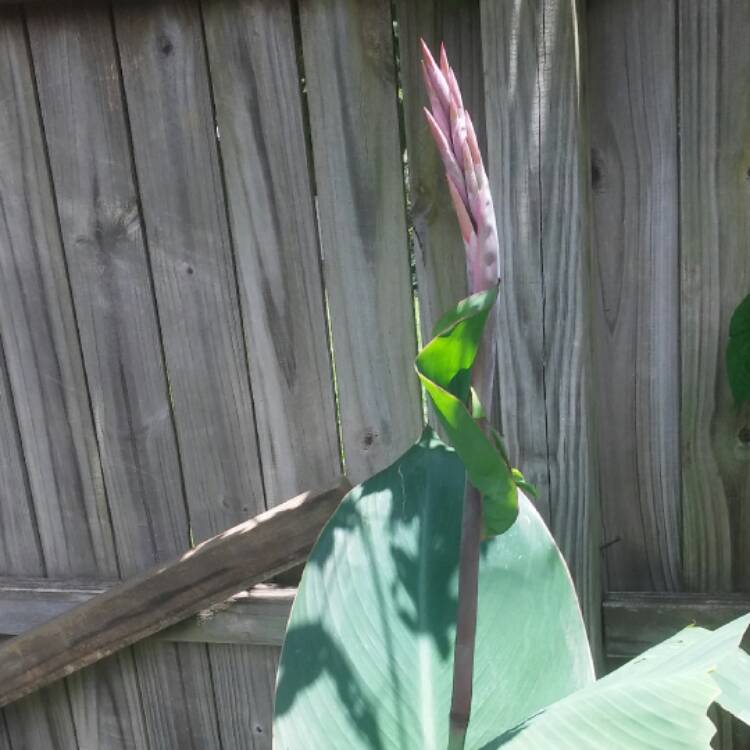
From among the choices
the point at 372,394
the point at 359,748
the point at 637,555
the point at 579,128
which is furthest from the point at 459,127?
the point at 637,555

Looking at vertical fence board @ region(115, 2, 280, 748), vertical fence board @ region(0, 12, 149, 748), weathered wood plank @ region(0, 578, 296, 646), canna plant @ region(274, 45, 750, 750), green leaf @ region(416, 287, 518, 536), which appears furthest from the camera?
weathered wood plank @ region(0, 578, 296, 646)

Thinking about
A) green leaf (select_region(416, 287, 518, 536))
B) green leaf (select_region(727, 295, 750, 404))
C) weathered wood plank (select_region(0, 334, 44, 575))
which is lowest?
weathered wood plank (select_region(0, 334, 44, 575))

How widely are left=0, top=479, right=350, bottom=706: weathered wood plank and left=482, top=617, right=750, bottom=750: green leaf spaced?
1.02m

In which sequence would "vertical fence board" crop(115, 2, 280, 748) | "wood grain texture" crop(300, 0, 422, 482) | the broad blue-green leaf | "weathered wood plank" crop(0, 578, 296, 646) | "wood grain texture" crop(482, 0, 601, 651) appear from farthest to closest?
1. "weathered wood plank" crop(0, 578, 296, 646)
2. "vertical fence board" crop(115, 2, 280, 748)
3. "wood grain texture" crop(300, 0, 422, 482)
4. "wood grain texture" crop(482, 0, 601, 651)
5. the broad blue-green leaf

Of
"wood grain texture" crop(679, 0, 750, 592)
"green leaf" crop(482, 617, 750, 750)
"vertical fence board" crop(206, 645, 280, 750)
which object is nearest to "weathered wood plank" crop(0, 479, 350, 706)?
"vertical fence board" crop(206, 645, 280, 750)

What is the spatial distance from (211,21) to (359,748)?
1.24 meters

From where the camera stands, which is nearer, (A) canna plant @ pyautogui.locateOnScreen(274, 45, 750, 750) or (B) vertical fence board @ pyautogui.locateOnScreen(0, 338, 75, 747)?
(A) canna plant @ pyautogui.locateOnScreen(274, 45, 750, 750)

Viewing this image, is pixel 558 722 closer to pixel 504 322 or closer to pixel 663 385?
pixel 504 322

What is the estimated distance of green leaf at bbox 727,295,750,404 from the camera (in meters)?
1.40

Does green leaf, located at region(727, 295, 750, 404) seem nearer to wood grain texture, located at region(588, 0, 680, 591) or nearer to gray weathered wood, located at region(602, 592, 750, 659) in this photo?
wood grain texture, located at region(588, 0, 680, 591)

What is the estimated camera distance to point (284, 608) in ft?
6.02

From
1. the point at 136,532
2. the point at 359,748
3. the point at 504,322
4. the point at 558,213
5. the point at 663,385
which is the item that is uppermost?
the point at 558,213

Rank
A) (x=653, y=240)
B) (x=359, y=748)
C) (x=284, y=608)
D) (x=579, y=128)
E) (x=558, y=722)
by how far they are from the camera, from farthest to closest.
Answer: (x=284, y=608)
(x=653, y=240)
(x=579, y=128)
(x=359, y=748)
(x=558, y=722)

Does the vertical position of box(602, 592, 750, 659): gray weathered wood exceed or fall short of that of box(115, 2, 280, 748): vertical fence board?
it falls short
